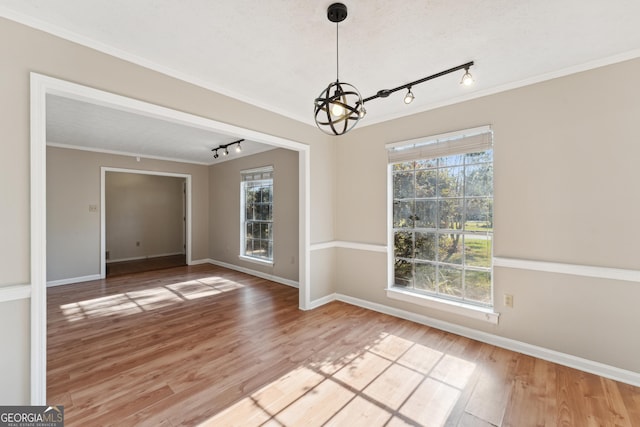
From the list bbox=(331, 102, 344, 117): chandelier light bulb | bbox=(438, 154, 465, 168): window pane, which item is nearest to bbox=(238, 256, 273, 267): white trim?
bbox=(438, 154, 465, 168): window pane

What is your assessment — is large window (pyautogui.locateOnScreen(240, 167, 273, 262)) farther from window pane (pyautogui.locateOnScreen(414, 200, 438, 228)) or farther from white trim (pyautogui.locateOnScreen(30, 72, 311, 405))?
white trim (pyautogui.locateOnScreen(30, 72, 311, 405))

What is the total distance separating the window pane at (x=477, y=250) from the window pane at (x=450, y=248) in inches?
2.5

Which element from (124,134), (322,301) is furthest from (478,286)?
(124,134)

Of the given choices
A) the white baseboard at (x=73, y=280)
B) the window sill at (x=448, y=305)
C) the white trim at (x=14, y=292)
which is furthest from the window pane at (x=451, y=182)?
the white baseboard at (x=73, y=280)

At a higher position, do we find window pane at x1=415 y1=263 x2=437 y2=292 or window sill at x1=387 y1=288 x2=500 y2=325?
window pane at x1=415 y1=263 x2=437 y2=292

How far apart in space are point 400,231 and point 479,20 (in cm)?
238

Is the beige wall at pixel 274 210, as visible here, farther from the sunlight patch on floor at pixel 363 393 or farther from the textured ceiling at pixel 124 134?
the sunlight patch on floor at pixel 363 393

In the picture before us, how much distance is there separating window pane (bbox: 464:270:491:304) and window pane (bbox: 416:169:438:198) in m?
1.02

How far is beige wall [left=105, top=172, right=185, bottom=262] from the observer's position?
291 inches

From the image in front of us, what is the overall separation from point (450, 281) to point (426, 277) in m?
0.29

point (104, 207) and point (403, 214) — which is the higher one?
point (104, 207)

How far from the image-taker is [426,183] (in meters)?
3.33

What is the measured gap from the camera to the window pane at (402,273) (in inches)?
139

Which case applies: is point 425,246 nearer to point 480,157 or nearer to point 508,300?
point 508,300
